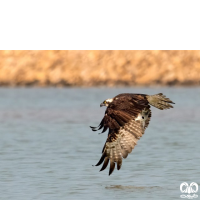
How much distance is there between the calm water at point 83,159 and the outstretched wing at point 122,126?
82 cm

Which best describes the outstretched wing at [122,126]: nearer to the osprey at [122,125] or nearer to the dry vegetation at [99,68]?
the osprey at [122,125]

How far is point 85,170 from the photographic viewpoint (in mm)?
17625

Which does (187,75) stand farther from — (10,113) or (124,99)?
(124,99)

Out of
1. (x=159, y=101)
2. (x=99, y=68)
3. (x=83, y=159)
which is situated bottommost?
(x=99, y=68)

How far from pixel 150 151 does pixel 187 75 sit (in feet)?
157

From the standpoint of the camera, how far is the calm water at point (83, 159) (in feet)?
49.1

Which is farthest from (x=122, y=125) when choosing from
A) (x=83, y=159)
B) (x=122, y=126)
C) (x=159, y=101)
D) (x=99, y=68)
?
(x=99, y=68)

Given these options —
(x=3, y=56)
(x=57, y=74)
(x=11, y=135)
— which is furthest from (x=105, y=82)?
(x=11, y=135)

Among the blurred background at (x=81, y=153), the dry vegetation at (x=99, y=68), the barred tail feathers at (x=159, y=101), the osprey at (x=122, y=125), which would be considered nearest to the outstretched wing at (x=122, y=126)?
the osprey at (x=122, y=125)

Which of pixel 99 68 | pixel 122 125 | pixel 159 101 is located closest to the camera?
pixel 122 125

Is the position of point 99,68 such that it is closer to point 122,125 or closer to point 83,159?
point 83,159

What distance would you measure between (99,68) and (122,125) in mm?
58878

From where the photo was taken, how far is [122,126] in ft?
47.7

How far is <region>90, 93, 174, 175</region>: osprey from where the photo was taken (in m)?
14.2
